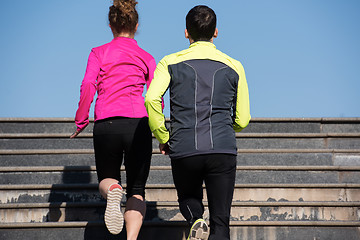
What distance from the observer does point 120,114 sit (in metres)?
4.28

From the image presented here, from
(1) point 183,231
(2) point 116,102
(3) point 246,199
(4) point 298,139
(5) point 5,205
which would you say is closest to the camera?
(2) point 116,102

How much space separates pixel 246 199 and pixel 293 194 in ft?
1.80

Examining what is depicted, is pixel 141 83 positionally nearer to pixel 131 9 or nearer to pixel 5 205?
pixel 131 9

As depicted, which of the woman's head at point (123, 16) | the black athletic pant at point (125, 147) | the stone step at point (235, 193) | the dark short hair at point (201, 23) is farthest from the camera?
the stone step at point (235, 193)

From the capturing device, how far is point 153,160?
23.9 ft

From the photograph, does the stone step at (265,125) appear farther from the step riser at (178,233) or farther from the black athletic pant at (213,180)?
the black athletic pant at (213,180)

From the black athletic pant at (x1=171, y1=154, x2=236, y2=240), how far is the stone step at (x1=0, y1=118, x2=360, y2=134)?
4146 millimetres

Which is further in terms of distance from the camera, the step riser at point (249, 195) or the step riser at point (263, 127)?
the step riser at point (263, 127)

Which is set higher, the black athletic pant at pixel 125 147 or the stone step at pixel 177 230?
the black athletic pant at pixel 125 147

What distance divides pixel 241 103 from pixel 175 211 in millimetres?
2270

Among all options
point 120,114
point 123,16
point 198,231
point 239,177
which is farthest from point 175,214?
point 123,16

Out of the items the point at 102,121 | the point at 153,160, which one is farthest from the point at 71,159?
the point at 102,121

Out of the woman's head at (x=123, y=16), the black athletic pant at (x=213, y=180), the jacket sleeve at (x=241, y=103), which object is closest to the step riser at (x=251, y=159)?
the woman's head at (x=123, y=16)

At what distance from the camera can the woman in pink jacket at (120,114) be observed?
169 inches
